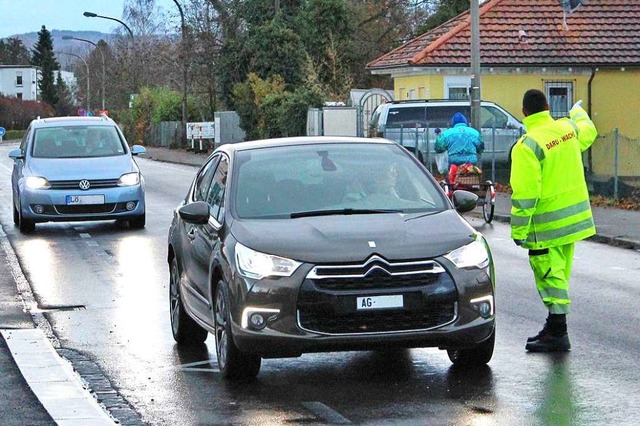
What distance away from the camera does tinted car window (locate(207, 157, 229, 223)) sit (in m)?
9.75

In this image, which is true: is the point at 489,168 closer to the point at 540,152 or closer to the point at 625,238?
the point at 625,238

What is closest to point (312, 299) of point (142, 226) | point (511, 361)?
point (511, 361)

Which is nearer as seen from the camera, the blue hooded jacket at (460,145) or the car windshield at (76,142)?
the car windshield at (76,142)

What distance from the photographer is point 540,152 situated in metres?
9.96

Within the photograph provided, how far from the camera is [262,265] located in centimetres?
866

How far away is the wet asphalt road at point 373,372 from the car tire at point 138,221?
663cm

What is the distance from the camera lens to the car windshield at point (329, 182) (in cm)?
945

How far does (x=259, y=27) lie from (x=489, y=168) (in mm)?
28897

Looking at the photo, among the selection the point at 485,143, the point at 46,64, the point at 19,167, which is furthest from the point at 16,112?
the point at 19,167

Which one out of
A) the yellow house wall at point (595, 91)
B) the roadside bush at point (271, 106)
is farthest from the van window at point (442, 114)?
the roadside bush at point (271, 106)

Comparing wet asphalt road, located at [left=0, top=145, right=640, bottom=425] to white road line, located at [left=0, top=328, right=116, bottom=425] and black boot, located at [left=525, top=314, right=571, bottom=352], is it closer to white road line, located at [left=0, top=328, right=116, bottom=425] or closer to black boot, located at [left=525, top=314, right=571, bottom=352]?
black boot, located at [left=525, top=314, right=571, bottom=352]

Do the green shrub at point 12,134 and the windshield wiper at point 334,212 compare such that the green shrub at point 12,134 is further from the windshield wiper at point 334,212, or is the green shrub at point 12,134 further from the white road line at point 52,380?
the windshield wiper at point 334,212

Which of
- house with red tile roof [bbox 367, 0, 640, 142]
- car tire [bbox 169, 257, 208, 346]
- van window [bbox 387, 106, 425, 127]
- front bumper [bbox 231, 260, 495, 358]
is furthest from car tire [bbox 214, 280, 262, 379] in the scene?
house with red tile roof [bbox 367, 0, 640, 142]

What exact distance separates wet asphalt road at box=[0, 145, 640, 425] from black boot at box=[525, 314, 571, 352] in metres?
0.12
